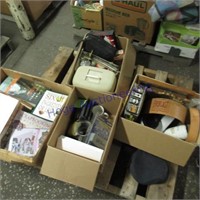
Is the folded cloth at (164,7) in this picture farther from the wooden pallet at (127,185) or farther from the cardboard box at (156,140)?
the wooden pallet at (127,185)

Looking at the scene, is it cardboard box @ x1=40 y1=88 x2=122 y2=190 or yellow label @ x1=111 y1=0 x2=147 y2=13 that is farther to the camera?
yellow label @ x1=111 y1=0 x2=147 y2=13

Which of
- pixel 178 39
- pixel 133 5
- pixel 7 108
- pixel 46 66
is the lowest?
pixel 46 66

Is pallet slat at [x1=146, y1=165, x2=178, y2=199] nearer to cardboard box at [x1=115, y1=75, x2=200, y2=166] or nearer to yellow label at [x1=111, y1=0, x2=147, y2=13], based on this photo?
cardboard box at [x1=115, y1=75, x2=200, y2=166]

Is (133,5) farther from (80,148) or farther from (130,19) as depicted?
(80,148)

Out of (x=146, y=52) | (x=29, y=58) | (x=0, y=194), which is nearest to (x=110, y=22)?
(x=146, y=52)

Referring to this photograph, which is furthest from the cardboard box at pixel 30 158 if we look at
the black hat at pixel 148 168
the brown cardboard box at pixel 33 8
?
the brown cardboard box at pixel 33 8

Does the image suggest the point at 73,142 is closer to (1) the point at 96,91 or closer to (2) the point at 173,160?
(1) the point at 96,91

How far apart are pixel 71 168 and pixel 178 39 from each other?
1.10 metres

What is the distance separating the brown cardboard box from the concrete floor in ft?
0.39

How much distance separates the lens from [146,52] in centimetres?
174

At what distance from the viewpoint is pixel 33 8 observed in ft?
6.25

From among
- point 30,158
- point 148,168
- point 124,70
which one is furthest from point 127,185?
point 124,70

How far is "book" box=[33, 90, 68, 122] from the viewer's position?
1144 millimetres

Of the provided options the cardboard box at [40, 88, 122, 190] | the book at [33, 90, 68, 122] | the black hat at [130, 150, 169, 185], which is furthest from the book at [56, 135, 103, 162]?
the black hat at [130, 150, 169, 185]
